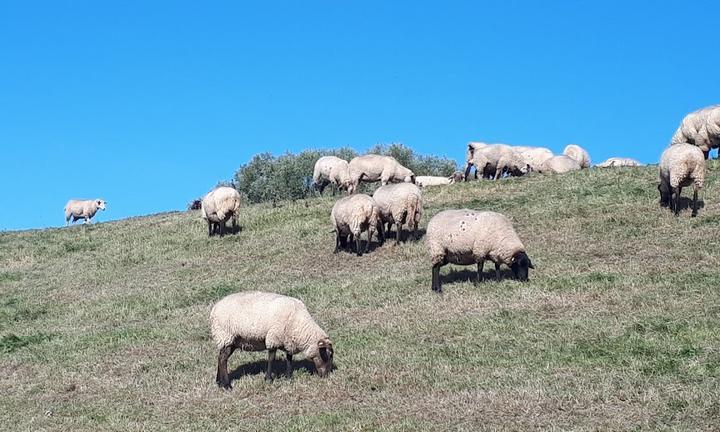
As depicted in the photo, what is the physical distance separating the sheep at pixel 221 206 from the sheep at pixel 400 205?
6987 millimetres

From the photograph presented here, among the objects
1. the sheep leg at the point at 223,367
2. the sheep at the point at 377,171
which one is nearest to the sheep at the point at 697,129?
the sheep at the point at 377,171

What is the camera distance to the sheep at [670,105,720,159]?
31767mm

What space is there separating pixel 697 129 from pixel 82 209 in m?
33.8

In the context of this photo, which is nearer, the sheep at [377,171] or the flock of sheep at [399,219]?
the flock of sheep at [399,219]

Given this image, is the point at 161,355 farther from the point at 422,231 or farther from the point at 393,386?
the point at 422,231

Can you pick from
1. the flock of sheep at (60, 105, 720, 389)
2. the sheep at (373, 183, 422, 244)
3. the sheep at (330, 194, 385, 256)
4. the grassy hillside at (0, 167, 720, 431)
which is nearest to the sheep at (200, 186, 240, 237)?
the flock of sheep at (60, 105, 720, 389)

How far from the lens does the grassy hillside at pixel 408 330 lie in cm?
1275

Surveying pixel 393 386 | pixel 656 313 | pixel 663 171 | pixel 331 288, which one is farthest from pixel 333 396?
pixel 663 171

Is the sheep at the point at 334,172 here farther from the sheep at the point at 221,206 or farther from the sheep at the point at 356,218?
the sheep at the point at 356,218

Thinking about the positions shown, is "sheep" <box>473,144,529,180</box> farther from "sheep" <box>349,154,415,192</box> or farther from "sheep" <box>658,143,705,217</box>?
"sheep" <box>658,143,705,217</box>

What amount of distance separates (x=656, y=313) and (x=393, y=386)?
5.90m

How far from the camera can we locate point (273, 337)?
1459cm

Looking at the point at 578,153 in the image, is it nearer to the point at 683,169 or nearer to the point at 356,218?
the point at 683,169

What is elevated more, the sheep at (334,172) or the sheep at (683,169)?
the sheep at (334,172)
